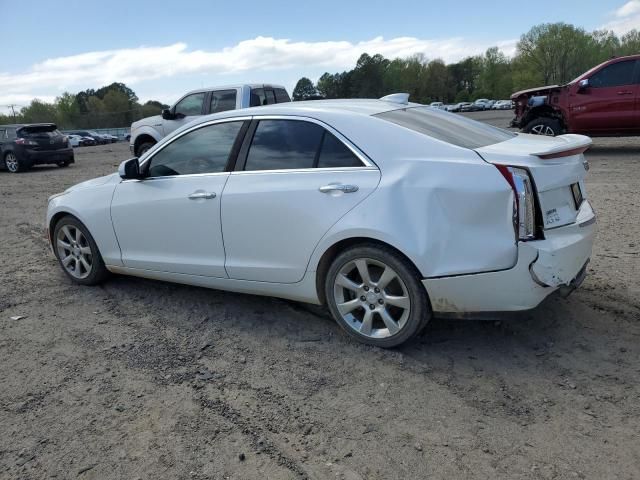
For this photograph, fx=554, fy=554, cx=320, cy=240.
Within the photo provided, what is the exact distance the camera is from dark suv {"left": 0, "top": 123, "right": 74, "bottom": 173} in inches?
669

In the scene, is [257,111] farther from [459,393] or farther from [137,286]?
[459,393]

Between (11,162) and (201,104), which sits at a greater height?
(201,104)

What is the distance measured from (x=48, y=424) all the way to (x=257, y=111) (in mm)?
2480

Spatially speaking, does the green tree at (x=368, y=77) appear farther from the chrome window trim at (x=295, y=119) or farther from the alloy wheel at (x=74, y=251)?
the chrome window trim at (x=295, y=119)

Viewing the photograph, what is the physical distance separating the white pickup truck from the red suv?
5.76 metres

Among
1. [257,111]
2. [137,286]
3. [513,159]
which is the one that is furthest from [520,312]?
[137,286]

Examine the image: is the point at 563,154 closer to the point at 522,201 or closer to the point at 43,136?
the point at 522,201

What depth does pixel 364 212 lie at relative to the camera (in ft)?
11.1

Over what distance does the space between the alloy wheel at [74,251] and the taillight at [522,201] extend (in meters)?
3.67

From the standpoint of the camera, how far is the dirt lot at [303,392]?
2.58 metres

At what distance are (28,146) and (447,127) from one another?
1658 cm

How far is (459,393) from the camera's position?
3082 millimetres

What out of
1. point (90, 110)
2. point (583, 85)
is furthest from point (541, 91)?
point (90, 110)

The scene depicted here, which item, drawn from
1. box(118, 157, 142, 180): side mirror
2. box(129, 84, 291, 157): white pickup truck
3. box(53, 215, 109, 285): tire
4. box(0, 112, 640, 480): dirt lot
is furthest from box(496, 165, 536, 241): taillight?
box(129, 84, 291, 157): white pickup truck
